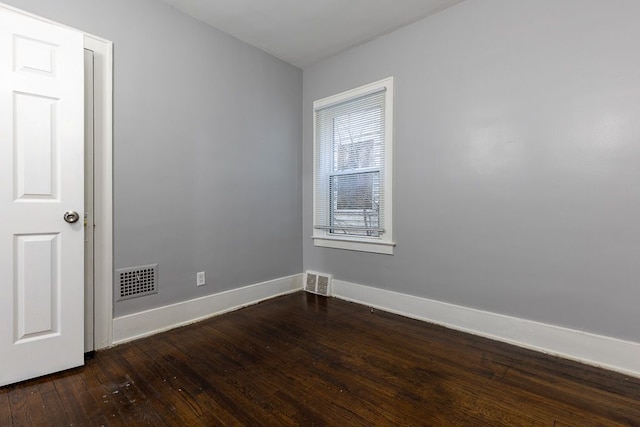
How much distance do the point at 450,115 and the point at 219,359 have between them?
2598 millimetres

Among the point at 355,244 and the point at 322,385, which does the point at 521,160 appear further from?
the point at 322,385

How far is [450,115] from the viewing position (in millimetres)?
2625

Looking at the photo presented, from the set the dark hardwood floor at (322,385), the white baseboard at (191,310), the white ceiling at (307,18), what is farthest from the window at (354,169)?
the dark hardwood floor at (322,385)

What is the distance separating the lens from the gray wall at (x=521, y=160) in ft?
6.43

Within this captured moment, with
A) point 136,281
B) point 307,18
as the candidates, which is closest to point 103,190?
point 136,281

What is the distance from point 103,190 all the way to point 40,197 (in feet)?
1.26

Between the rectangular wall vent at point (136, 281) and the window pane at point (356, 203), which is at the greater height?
the window pane at point (356, 203)

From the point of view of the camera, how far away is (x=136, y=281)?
239 centimetres

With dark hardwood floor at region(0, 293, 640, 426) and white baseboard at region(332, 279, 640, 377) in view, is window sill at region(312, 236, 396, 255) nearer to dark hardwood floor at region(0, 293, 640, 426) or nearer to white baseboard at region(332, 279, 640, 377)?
white baseboard at region(332, 279, 640, 377)

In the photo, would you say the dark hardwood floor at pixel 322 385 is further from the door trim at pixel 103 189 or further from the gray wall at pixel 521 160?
the gray wall at pixel 521 160

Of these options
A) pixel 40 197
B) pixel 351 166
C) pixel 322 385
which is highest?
pixel 351 166

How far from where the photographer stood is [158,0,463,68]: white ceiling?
2.55 metres

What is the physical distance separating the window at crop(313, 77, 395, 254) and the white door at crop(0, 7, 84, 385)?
7.43 feet

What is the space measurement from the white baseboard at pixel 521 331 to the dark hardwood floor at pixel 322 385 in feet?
0.30
